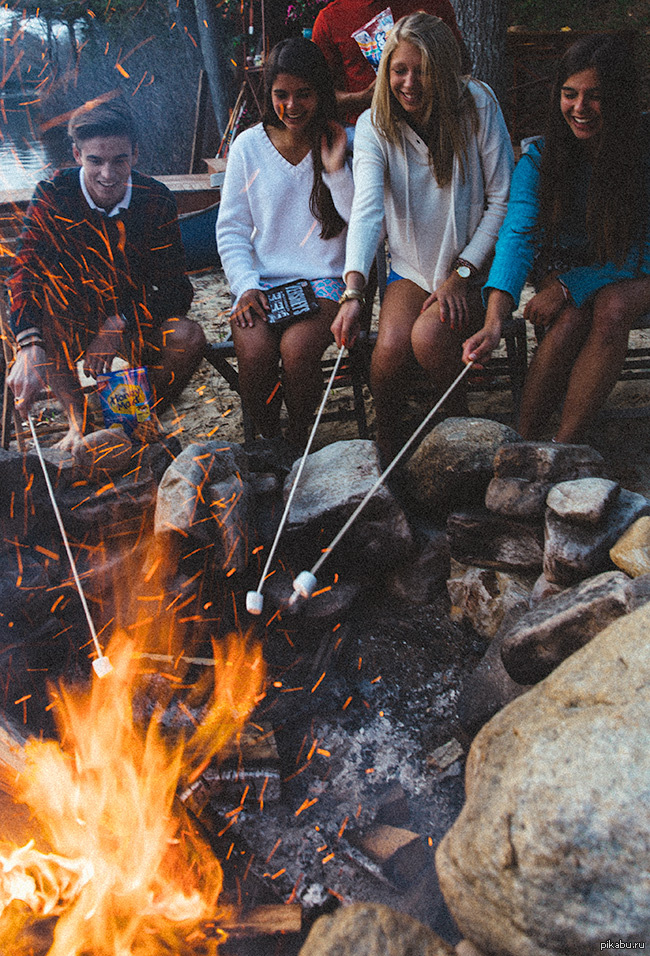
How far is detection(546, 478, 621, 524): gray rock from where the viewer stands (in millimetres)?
1896

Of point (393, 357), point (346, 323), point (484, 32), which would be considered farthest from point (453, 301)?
point (484, 32)

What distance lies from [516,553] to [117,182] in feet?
8.38

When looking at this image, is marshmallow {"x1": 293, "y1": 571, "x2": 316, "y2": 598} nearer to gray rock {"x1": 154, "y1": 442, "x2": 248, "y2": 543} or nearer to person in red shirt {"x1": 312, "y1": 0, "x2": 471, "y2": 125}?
gray rock {"x1": 154, "y1": 442, "x2": 248, "y2": 543}

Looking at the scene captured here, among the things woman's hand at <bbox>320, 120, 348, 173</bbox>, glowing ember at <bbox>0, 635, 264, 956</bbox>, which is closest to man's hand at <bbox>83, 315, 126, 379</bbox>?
woman's hand at <bbox>320, 120, 348, 173</bbox>

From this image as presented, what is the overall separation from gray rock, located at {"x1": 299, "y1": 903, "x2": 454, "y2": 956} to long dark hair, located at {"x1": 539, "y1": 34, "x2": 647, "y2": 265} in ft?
8.50

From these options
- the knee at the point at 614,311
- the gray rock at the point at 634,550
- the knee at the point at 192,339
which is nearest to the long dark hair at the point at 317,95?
the knee at the point at 192,339

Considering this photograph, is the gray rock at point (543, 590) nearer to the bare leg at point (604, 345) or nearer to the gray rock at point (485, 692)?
the gray rock at point (485, 692)

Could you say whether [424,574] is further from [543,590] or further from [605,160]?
[605,160]

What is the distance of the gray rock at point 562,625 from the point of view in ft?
5.41

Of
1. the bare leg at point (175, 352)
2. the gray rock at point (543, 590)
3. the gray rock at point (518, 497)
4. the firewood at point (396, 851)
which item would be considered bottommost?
the firewood at point (396, 851)

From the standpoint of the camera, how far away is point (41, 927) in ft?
5.03

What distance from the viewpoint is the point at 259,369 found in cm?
315

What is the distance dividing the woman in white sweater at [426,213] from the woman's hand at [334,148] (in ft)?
0.46

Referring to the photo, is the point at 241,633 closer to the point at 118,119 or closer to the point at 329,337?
the point at 329,337
